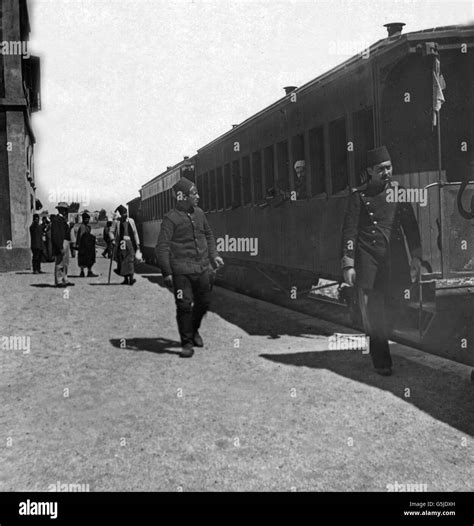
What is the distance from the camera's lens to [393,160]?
23.9ft

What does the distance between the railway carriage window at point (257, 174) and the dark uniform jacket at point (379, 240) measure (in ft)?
18.1

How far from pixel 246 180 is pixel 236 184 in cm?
78

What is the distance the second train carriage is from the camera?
6680 mm

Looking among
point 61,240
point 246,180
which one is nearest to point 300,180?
point 246,180

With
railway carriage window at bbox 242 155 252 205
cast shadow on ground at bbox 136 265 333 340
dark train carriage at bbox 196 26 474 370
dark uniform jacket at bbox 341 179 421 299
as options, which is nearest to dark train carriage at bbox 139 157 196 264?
railway carriage window at bbox 242 155 252 205

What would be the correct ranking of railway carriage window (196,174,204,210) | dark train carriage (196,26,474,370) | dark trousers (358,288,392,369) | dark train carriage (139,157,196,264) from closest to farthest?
dark trousers (358,288,392,369)
dark train carriage (196,26,474,370)
railway carriage window (196,174,204,210)
dark train carriage (139,157,196,264)

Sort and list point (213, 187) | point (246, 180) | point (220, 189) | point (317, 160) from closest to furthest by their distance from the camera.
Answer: point (317, 160) → point (246, 180) → point (220, 189) → point (213, 187)

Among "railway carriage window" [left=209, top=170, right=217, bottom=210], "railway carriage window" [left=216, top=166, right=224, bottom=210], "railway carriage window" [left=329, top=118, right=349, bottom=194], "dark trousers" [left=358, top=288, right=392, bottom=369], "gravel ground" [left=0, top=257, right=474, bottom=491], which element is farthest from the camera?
"railway carriage window" [left=209, top=170, right=217, bottom=210]

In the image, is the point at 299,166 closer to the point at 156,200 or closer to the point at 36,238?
the point at 156,200

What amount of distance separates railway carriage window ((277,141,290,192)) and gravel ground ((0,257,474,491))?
2435 millimetres

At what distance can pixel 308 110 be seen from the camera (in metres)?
9.52

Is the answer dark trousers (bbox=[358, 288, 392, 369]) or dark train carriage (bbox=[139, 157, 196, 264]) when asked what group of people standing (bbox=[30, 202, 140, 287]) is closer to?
dark train carriage (bbox=[139, 157, 196, 264])

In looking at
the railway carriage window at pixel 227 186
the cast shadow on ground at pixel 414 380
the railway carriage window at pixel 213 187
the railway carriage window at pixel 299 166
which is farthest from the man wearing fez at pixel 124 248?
the cast shadow on ground at pixel 414 380

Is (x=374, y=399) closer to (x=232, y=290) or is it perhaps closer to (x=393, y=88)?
(x=393, y=88)
